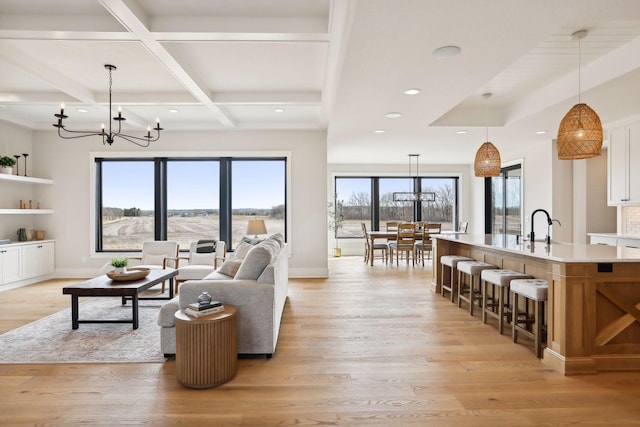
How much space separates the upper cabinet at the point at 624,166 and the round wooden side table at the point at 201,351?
19.2 ft

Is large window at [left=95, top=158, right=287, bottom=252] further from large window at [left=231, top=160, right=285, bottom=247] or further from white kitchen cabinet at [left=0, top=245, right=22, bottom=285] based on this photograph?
white kitchen cabinet at [left=0, top=245, right=22, bottom=285]

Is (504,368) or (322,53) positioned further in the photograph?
(322,53)

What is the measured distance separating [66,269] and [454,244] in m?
6.89

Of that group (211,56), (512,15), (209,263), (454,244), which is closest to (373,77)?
(512,15)

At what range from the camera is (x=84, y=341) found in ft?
11.6

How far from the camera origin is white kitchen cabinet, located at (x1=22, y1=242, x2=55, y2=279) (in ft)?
20.4

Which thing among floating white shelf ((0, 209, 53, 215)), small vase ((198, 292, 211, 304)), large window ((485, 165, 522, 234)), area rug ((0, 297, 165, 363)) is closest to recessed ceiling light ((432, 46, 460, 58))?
small vase ((198, 292, 211, 304))

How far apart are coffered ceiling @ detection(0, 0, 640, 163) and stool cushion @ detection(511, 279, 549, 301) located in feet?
6.49

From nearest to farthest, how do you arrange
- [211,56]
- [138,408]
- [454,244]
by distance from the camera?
1. [138,408]
2. [211,56]
3. [454,244]

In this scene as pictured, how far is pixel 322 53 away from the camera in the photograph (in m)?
3.94

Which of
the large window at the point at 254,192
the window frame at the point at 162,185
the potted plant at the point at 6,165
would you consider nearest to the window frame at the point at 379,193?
the large window at the point at 254,192

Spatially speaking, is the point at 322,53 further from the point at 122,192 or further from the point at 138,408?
the point at 122,192

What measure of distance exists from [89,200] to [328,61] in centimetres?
550

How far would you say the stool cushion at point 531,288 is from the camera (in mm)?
3092
